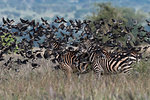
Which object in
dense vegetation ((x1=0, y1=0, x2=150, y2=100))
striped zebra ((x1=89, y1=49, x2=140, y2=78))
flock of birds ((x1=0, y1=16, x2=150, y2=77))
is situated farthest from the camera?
striped zebra ((x1=89, y1=49, x2=140, y2=78))

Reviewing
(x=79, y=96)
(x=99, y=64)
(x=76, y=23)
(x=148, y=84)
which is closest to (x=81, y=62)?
(x=99, y=64)

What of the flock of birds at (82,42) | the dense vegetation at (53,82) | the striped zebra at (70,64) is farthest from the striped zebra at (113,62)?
the striped zebra at (70,64)

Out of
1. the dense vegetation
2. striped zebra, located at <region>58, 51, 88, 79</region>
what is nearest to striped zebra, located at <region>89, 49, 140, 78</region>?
the dense vegetation

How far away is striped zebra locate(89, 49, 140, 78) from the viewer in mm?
11742

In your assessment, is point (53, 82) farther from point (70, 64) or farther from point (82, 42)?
point (70, 64)

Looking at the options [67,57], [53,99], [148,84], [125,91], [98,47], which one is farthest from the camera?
[67,57]

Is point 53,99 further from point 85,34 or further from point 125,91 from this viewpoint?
point 85,34

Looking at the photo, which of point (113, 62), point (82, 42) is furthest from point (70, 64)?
point (113, 62)

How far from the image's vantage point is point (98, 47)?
1155 centimetres

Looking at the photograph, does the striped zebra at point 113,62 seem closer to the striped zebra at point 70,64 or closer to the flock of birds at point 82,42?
the flock of birds at point 82,42

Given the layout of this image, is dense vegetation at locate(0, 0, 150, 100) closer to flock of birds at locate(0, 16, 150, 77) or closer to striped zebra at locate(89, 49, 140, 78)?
flock of birds at locate(0, 16, 150, 77)

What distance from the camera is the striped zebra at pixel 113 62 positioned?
11742 millimetres

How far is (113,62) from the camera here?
38.9 ft

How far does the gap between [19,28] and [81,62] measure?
7.87 ft
